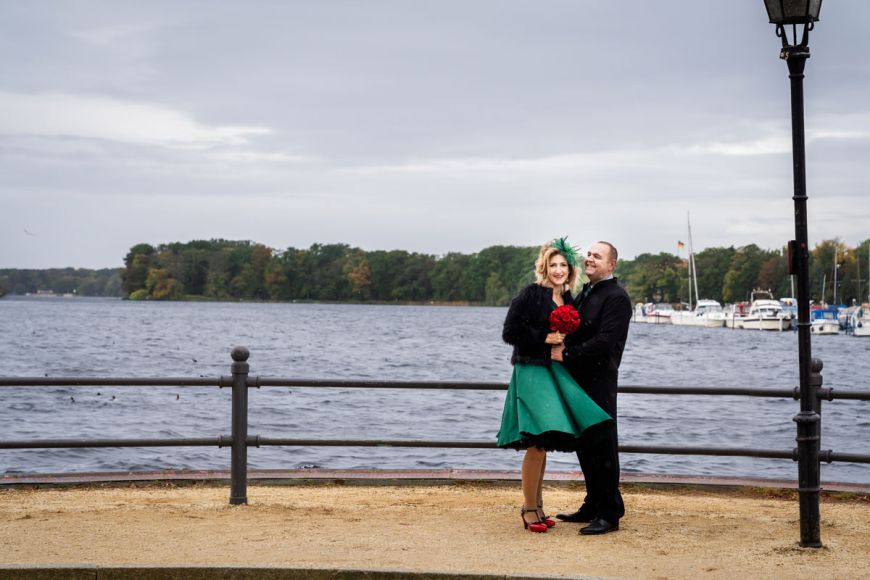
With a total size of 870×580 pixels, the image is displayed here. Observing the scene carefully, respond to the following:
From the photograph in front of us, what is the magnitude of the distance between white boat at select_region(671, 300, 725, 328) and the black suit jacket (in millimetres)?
126152

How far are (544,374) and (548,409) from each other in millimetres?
250

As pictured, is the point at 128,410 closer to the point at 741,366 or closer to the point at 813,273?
the point at 741,366

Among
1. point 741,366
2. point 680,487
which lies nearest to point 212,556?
point 680,487

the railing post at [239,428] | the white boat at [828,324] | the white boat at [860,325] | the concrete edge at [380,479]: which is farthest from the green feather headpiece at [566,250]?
the white boat at [828,324]

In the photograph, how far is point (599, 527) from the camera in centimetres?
805

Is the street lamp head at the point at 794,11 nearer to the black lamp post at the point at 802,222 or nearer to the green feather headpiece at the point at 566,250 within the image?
the black lamp post at the point at 802,222

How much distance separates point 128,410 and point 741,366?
4038cm

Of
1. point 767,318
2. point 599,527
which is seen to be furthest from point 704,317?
point 599,527

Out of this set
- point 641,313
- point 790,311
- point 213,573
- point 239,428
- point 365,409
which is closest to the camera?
point 213,573

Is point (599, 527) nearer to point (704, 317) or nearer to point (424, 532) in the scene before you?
point (424, 532)

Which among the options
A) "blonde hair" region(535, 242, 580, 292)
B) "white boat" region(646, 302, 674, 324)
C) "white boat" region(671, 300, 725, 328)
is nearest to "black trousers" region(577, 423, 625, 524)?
"blonde hair" region(535, 242, 580, 292)

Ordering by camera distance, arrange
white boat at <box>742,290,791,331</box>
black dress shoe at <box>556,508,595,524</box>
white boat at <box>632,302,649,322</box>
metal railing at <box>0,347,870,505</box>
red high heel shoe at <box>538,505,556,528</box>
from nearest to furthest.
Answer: red high heel shoe at <box>538,505,556,528</box>
black dress shoe at <box>556,508,595,524</box>
metal railing at <box>0,347,870,505</box>
white boat at <box>742,290,791,331</box>
white boat at <box>632,302,649,322</box>

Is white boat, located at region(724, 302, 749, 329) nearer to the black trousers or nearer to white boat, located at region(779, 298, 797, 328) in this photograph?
white boat, located at region(779, 298, 797, 328)

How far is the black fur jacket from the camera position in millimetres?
7902
